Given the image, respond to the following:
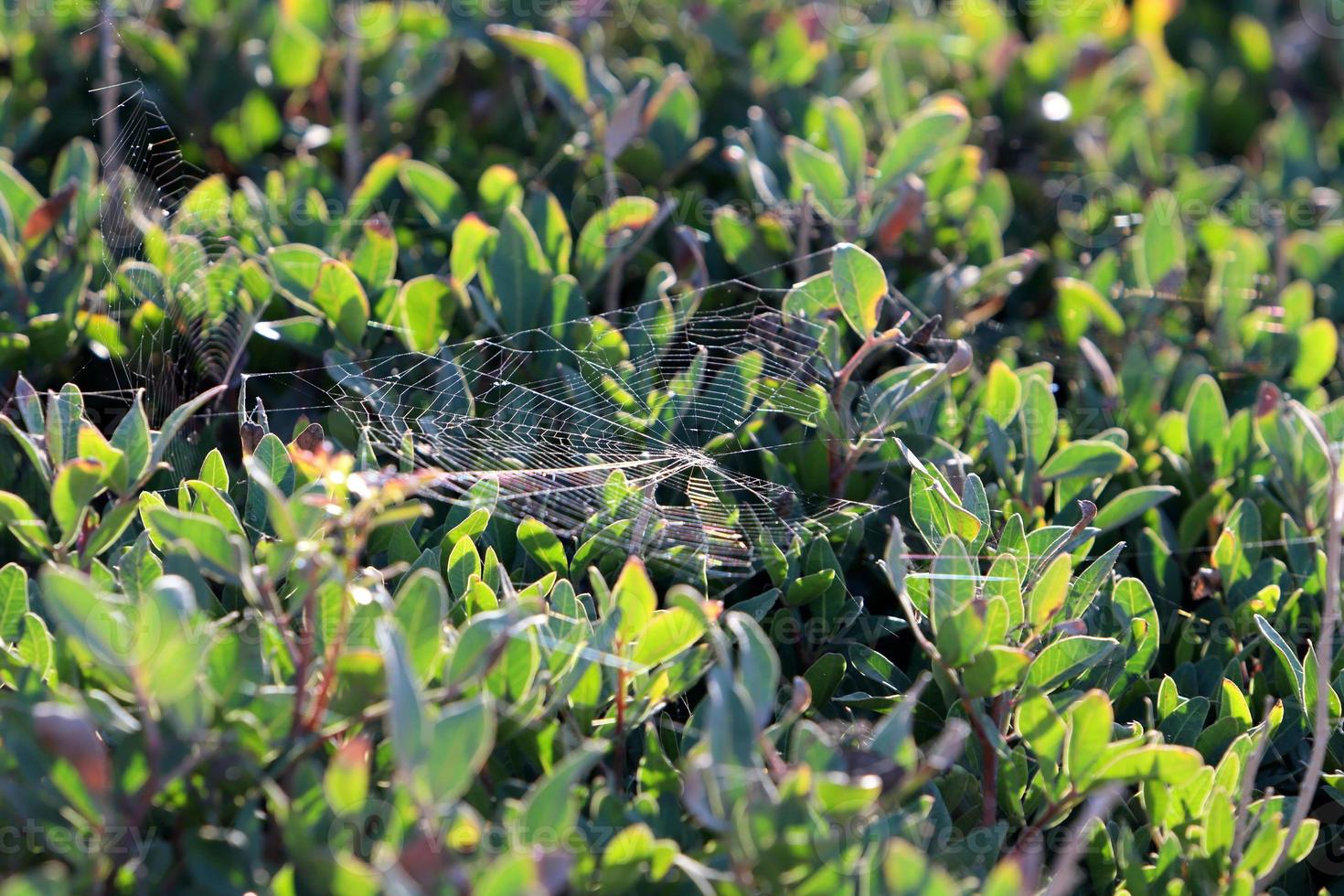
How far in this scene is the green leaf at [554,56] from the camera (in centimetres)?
248

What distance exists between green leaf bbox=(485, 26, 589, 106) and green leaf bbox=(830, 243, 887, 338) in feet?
3.06

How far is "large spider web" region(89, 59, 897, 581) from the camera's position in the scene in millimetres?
1854

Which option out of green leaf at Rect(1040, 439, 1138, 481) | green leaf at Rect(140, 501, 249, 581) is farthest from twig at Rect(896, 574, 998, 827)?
green leaf at Rect(140, 501, 249, 581)

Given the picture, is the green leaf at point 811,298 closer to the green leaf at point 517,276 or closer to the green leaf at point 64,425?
the green leaf at point 517,276

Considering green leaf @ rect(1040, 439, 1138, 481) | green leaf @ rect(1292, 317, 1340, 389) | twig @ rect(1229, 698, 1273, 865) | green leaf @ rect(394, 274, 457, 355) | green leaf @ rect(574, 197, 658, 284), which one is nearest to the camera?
twig @ rect(1229, 698, 1273, 865)

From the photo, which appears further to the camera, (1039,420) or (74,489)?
(1039,420)

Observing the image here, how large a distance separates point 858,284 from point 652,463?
1.40ft

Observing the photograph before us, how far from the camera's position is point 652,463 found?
199 centimetres

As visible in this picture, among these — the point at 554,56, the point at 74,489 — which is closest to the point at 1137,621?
the point at 74,489

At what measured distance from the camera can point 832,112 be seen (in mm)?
2455

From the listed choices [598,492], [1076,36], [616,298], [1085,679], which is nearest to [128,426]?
[598,492]

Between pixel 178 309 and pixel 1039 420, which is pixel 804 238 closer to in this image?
pixel 1039 420

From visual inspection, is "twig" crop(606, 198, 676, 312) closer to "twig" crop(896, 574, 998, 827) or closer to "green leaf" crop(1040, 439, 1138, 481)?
"green leaf" crop(1040, 439, 1138, 481)

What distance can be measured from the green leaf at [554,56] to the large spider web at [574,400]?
0.56 metres
